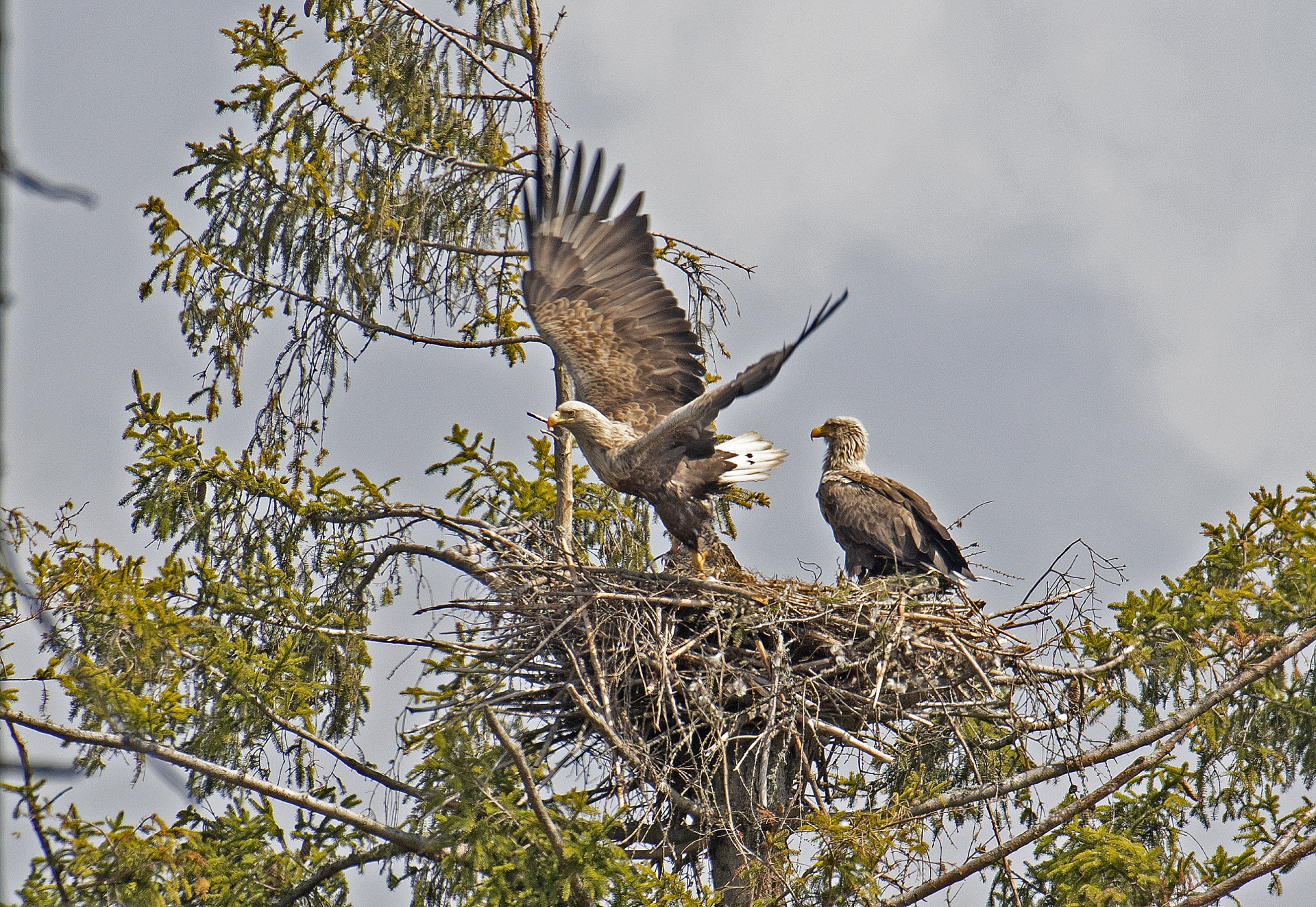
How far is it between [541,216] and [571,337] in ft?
2.54

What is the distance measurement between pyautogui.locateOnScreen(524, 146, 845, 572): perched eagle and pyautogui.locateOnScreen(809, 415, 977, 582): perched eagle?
50 centimetres

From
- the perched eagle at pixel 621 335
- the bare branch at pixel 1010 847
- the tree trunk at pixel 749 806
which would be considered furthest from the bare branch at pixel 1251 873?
the perched eagle at pixel 621 335

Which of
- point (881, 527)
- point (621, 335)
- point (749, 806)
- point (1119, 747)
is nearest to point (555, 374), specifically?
point (621, 335)

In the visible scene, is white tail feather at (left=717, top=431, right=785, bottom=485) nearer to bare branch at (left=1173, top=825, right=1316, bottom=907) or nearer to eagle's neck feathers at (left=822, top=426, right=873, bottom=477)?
eagle's neck feathers at (left=822, top=426, right=873, bottom=477)

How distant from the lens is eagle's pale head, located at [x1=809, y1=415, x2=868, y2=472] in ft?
29.7

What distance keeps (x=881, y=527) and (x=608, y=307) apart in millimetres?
2167

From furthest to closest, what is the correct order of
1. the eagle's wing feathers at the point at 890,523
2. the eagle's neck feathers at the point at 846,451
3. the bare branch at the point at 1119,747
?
the eagle's neck feathers at the point at 846,451, the eagle's wing feathers at the point at 890,523, the bare branch at the point at 1119,747

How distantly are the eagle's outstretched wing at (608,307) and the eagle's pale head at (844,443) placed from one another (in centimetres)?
120

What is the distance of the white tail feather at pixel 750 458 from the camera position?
8.32m

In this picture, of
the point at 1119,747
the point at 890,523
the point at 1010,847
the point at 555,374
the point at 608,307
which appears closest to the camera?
the point at 1010,847

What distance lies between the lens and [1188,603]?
7.00 metres

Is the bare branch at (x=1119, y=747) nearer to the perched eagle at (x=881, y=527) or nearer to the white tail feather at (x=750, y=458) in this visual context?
the perched eagle at (x=881, y=527)

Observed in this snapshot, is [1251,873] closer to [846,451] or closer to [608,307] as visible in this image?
[846,451]

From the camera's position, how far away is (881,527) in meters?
8.12
